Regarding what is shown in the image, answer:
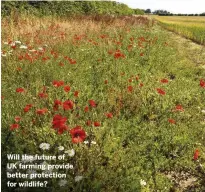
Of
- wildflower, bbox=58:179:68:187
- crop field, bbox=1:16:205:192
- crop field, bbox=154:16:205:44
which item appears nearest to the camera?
wildflower, bbox=58:179:68:187

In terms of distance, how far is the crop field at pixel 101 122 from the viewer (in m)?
3.48

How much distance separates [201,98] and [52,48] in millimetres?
3925

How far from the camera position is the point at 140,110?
5.45 metres

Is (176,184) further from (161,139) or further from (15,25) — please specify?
(15,25)

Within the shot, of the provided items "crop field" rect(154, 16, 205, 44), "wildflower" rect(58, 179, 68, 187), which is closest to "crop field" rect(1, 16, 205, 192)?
"wildflower" rect(58, 179, 68, 187)

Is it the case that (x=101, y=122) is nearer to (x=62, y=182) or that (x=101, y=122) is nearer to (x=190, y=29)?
(x=62, y=182)

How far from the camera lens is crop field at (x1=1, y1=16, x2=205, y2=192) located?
11.4 feet

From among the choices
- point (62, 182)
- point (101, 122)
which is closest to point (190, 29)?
point (101, 122)

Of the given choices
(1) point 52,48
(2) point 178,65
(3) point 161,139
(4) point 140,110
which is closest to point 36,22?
(1) point 52,48

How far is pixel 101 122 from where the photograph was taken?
463 centimetres

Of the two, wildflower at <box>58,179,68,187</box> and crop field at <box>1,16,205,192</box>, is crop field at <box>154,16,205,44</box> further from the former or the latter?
wildflower at <box>58,179,68,187</box>

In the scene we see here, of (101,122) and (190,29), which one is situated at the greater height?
(190,29)

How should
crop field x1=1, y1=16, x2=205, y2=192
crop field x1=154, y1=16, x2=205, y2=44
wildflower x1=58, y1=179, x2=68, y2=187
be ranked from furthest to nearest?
crop field x1=154, y1=16, x2=205, y2=44
crop field x1=1, y1=16, x2=205, y2=192
wildflower x1=58, y1=179, x2=68, y2=187

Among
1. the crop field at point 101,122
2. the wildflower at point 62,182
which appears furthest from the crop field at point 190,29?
the wildflower at point 62,182
